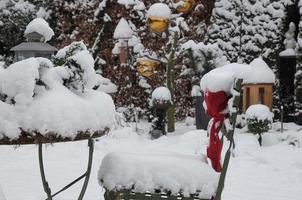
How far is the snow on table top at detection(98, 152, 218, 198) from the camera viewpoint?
9.07ft

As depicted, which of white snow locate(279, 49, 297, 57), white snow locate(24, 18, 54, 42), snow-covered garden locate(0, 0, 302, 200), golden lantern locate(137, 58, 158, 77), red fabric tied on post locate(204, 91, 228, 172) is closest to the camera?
snow-covered garden locate(0, 0, 302, 200)

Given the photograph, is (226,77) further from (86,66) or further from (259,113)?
(259,113)

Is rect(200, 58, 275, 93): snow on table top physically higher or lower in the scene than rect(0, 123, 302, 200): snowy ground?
higher

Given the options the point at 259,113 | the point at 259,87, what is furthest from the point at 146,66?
the point at 259,113

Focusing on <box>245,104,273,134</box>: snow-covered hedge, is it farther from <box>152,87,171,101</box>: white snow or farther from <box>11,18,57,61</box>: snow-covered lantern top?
<box>11,18,57,61</box>: snow-covered lantern top

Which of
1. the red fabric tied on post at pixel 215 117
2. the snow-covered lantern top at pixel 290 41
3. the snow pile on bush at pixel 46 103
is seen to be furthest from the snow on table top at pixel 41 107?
the snow-covered lantern top at pixel 290 41

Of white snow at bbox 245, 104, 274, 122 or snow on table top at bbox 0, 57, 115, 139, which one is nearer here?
snow on table top at bbox 0, 57, 115, 139

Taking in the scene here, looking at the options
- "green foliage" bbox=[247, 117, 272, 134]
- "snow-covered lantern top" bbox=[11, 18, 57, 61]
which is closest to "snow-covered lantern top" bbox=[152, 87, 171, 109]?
"green foliage" bbox=[247, 117, 272, 134]

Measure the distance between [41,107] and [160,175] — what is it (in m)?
0.88

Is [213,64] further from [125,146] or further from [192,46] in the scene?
[125,146]

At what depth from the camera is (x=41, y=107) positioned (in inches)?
94.2

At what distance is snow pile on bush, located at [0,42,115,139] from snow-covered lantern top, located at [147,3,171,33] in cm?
533

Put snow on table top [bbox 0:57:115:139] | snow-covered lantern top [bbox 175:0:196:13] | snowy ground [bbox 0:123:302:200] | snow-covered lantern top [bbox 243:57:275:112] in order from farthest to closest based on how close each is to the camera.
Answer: snow-covered lantern top [bbox 175:0:196:13] < snow-covered lantern top [bbox 243:57:275:112] < snowy ground [bbox 0:123:302:200] < snow on table top [bbox 0:57:115:139]

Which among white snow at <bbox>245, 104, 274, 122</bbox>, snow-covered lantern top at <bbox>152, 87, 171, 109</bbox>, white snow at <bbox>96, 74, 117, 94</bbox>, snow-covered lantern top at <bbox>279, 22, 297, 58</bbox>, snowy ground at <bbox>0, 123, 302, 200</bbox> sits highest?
snow-covered lantern top at <bbox>279, 22, 297, 58</bbox>
